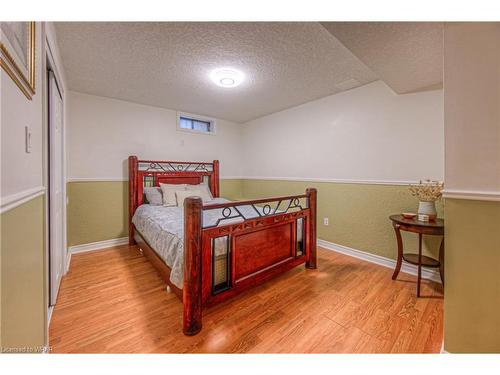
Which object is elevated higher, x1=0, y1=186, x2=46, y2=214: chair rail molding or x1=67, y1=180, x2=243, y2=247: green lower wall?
x1=0, y1=186, x2=46, y2=214: chair rail molding

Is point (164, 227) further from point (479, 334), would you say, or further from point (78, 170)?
point (479, 334)

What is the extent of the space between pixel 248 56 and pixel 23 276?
2.18 m

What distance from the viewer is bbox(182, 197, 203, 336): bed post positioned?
1.44 metres

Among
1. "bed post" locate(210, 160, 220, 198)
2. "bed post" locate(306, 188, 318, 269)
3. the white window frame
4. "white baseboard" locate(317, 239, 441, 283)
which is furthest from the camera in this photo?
"bed post" locate(210, 160, 220, 198)

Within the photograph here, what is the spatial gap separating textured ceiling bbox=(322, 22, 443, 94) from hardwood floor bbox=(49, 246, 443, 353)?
6.72 feet

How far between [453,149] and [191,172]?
344 cm

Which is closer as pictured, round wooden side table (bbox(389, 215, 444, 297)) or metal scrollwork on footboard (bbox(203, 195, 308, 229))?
metal scrollwork on footboard (bbox(203, 195, 308, 229))

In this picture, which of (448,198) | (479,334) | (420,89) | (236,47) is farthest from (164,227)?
(420,89)

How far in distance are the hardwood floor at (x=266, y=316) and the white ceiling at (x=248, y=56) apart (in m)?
2.06

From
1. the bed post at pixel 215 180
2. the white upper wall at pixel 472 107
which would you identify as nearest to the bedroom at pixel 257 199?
the white upper wall at pixel 472 107

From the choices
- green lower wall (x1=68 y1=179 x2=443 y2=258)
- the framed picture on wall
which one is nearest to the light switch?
the framed picture on wall

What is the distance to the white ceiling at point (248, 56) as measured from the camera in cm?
158

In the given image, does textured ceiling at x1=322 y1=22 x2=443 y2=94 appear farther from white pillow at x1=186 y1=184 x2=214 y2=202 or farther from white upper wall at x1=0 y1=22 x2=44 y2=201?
white pillow at x1=186 y1=184 x2=214 y2=202

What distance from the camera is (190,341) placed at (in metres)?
1.38
